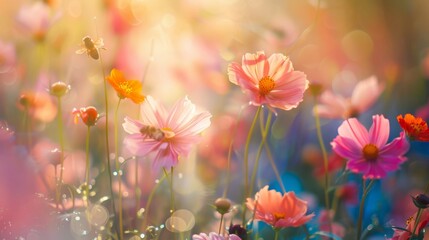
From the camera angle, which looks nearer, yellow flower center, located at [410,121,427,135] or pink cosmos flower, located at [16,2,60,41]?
yellow flower center, located at [410,121,427,135]

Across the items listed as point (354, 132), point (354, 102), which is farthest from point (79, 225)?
point (354, 102)

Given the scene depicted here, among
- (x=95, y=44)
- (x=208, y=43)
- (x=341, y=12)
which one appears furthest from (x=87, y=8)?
(x=341, y=12)

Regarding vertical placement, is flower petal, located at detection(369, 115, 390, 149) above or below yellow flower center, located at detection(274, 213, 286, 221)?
above

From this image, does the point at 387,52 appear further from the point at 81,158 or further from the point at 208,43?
the point at 81,158

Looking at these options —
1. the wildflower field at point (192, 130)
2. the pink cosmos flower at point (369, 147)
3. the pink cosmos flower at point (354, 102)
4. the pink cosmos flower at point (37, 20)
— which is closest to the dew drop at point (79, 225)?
the wildflower field at point (192, 130)

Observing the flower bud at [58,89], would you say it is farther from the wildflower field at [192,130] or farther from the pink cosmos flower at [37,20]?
the pink cosmos flower at [37,20]

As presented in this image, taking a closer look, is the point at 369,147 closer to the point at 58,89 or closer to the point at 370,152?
the point at 370,152

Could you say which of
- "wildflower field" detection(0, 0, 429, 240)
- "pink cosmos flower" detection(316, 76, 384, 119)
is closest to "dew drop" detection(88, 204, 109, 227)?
"wildflower field" detection(0, 0, 429, 240)

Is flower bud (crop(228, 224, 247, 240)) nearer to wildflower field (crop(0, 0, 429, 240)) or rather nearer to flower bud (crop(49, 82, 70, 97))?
wildflower field (crop(0, 0, 429, 240))
